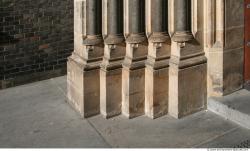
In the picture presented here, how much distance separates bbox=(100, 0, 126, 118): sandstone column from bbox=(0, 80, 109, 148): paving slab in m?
0.34

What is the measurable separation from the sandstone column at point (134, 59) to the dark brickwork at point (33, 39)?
196 centimetres

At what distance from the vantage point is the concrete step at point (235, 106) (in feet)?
14.4

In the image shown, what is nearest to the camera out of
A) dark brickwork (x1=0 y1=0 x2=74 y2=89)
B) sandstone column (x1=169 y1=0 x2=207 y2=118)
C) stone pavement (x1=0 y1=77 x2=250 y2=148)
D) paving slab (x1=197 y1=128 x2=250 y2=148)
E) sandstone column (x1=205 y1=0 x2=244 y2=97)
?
paving slab (x1=197 y1=128 x2=250 y2=148)

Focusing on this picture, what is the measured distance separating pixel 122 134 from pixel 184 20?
1305 mm

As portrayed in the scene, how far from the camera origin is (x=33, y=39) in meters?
6.18

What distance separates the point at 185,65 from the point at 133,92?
23.7 inches

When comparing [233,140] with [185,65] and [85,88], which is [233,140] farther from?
[85,88]

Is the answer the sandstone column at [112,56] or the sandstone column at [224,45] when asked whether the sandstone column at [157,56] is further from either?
the sandstone column at [224,45]

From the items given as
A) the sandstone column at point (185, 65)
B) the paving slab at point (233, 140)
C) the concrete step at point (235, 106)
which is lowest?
the paving slab at point (233, 140)

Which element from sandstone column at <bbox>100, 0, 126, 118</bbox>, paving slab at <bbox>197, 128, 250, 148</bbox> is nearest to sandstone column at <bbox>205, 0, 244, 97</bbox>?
paving slab at <bbox>197, 128, 250, 148</bbox>

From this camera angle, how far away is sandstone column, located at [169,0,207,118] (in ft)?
14.9

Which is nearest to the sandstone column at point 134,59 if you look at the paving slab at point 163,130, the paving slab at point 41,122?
the paving slab at point 163,130

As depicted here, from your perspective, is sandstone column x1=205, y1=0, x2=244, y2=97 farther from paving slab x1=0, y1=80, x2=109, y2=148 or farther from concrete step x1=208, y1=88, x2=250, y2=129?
paving slab x1=0, y1=80, x2=109, y2=148

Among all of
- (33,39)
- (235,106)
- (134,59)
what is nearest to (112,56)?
(134,59)
